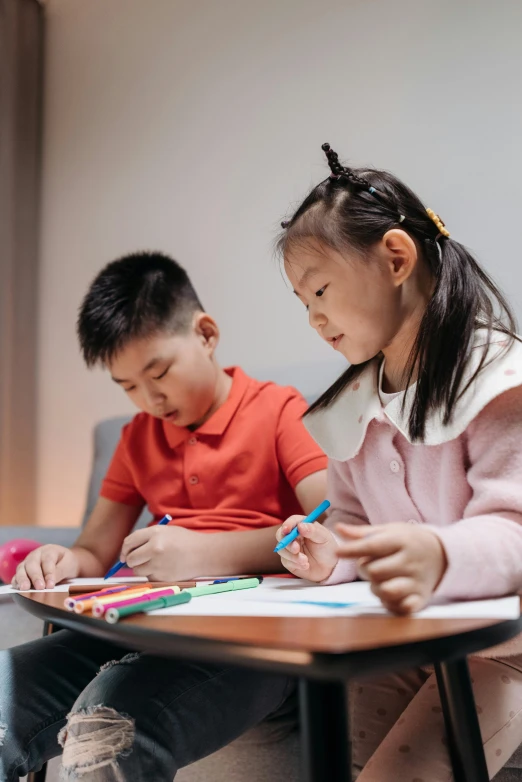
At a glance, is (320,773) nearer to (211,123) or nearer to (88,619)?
(88,619)

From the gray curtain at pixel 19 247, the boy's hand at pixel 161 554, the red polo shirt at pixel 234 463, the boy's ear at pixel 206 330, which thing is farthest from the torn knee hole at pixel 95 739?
the gray curtain at pixel 19 247

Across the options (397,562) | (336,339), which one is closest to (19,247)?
(336,339)

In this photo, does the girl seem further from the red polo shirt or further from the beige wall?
the beige wall

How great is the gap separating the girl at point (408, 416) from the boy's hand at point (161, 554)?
7.2 inches

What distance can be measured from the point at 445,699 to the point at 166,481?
0.71 m

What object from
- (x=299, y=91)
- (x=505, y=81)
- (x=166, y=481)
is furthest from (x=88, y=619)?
(x=299, y=91)

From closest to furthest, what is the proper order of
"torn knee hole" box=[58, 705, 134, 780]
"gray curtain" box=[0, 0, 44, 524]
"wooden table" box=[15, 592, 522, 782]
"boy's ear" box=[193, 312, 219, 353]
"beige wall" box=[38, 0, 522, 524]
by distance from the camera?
"wooden table" box=[15, 592, 522, 782]
"torn knee hole" box=[58, 705, 134, 780]
"boy's ear" box=[193, 312, 219, 353]
"beige wall" box=[38, 0, 522, 524]
"gray curtain" box=[0, 0, 44, 524]

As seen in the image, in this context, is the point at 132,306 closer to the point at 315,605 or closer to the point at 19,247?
the point at 315,605

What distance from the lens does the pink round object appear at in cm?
132

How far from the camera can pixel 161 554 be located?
0.90 m

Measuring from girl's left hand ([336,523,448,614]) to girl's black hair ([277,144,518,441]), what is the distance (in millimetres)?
224

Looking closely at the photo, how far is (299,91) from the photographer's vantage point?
5.81ft

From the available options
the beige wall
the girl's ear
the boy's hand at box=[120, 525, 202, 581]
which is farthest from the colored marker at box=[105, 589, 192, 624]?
the beige wall

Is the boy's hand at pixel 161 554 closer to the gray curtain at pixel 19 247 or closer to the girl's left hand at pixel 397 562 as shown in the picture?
the girl's left hand at pixel 397 562
